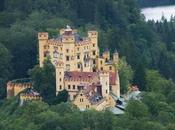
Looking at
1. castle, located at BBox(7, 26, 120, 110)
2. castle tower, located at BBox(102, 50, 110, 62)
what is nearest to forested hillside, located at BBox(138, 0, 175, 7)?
castle, located at BBox(7, 26, 120, 110)

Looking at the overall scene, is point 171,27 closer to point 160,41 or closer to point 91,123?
point 160,41

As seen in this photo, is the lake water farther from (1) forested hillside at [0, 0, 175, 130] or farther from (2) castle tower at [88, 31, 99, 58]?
(2) castle tower at [88, 31, 99, 58]

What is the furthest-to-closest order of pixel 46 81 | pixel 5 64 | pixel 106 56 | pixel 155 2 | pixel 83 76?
pixel 155 2
pixel 5 64
pixel 106 56
pixel 46 81
pixel 83 76

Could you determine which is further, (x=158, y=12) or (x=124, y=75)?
(x=158, y=12)

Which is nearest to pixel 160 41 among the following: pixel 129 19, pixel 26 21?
pixel 129 19

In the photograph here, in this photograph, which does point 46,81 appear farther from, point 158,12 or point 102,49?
point 158,12

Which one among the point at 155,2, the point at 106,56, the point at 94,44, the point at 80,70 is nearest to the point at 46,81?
the point at 80,70

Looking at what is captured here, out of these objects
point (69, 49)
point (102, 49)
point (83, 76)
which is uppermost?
point (69, 49)
